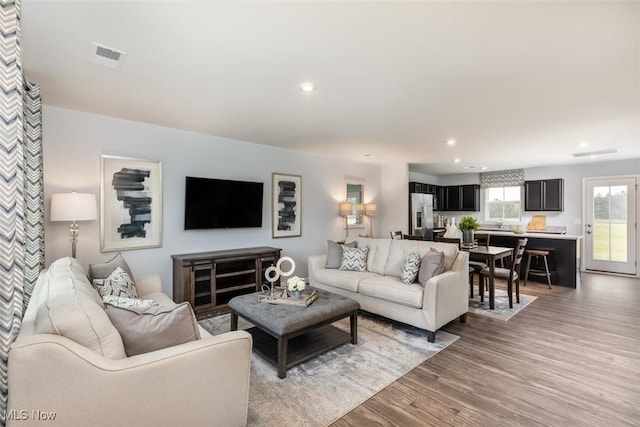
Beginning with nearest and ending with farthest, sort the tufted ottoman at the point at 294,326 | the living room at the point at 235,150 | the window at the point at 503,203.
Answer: the tufted ottoman at the point at 294,326
the living room at the point at 235,150
the window at the point at 503,203

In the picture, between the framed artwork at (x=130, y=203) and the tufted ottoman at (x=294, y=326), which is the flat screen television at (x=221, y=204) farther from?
the tufted ottoman at (x=294, y=326)

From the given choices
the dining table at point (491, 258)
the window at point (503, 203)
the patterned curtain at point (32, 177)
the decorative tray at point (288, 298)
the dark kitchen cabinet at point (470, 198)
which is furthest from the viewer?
the dark kitchen cabinet at point (470, 198)

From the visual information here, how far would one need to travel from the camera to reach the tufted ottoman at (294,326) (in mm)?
2494

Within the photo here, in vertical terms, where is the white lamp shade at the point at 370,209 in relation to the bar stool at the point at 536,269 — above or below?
above

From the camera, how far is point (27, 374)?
1186 millimetres

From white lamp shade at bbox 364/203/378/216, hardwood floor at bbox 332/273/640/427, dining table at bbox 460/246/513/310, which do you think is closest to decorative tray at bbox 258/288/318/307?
hardwood floor at bbox 332/273/640/427

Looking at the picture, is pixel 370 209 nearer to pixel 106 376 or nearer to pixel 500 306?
pixel 500 306

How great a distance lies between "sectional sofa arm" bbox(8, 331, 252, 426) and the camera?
1197 millimetres

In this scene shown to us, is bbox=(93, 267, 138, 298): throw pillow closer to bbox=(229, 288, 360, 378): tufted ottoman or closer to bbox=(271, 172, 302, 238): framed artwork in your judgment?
bbox=(229, 288, 360, 378): tufted ottoman

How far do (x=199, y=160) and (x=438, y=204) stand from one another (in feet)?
23.9

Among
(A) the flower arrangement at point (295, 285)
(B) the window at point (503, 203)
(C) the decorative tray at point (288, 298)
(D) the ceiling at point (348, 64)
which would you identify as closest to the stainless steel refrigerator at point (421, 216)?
(B) the window at point (503, 203)

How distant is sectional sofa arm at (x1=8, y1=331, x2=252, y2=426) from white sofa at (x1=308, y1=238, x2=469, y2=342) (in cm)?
208

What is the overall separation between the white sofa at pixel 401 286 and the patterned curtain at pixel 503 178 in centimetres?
551

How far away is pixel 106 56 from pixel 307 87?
60.7 inches
